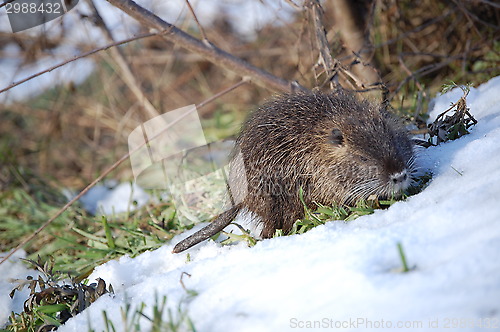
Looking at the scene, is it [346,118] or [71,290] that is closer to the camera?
[71,290]

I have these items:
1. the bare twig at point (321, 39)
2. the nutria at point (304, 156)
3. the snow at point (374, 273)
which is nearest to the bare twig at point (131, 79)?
the bare twig at point (321, 39)

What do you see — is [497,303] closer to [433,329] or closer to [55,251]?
[433,329]

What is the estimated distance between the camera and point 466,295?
62.1 inches

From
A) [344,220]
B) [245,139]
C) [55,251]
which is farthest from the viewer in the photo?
[55,251]

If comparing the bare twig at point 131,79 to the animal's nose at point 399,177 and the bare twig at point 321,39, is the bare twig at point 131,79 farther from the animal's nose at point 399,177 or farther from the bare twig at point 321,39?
the animal's nose at point 399,177

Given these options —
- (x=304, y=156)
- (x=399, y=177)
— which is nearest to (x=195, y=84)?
(x=304, y=156)

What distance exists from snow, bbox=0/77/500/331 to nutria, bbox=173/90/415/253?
0.30m

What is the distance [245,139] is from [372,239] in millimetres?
1108

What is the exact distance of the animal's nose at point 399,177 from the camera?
2.46 meters

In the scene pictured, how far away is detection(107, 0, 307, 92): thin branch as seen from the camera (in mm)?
3299

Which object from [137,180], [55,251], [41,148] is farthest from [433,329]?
[41,148]

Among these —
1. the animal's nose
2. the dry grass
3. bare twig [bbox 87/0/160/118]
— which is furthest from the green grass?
bare twig [bbox 87/0/160/118]

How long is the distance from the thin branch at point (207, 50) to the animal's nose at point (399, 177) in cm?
120

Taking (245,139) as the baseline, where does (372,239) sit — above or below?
below
